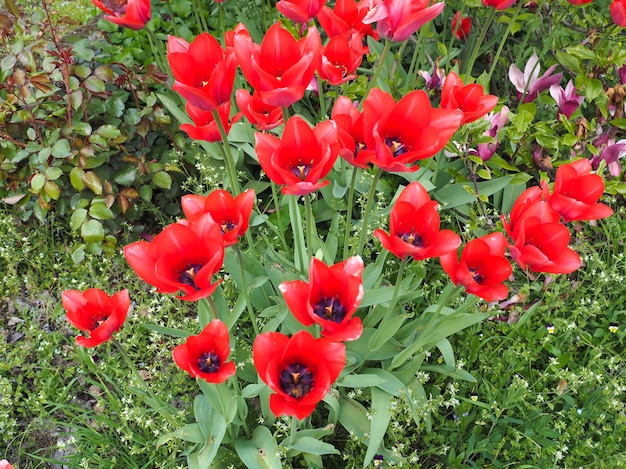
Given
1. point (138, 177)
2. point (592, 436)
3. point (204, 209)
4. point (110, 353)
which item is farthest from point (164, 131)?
point (592, 436)

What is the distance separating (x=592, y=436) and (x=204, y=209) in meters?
1.95

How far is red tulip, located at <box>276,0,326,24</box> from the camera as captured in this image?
5.83ft

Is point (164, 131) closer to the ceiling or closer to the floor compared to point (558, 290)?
closer to the ceiling

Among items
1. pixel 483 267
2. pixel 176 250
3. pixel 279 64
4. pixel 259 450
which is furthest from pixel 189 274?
pixel 259 450

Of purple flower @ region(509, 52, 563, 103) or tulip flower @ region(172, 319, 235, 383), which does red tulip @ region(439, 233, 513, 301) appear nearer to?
tulip flower @ region(172, 319, 235, 383)

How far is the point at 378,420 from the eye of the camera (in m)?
1.82

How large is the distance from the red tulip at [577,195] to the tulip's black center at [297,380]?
0.84m

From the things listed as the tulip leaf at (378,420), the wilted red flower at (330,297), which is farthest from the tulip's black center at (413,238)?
the tulip leaf at (378,420)

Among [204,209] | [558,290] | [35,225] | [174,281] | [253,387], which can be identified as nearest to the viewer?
[174,281]

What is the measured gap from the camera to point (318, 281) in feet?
4.23

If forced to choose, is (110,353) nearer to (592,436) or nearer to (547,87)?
(592,436)

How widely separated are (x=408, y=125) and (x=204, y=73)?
55cm

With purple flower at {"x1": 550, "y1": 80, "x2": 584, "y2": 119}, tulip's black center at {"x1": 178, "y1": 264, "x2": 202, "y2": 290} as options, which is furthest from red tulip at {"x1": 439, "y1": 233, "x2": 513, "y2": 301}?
purple flower at {"x1": 550, "y1": 80, "x2": 584, "y2": 119}

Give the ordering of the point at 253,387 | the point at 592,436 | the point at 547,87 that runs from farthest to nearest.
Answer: the point at 547,87, the point at 592,436, the point at 253,387
